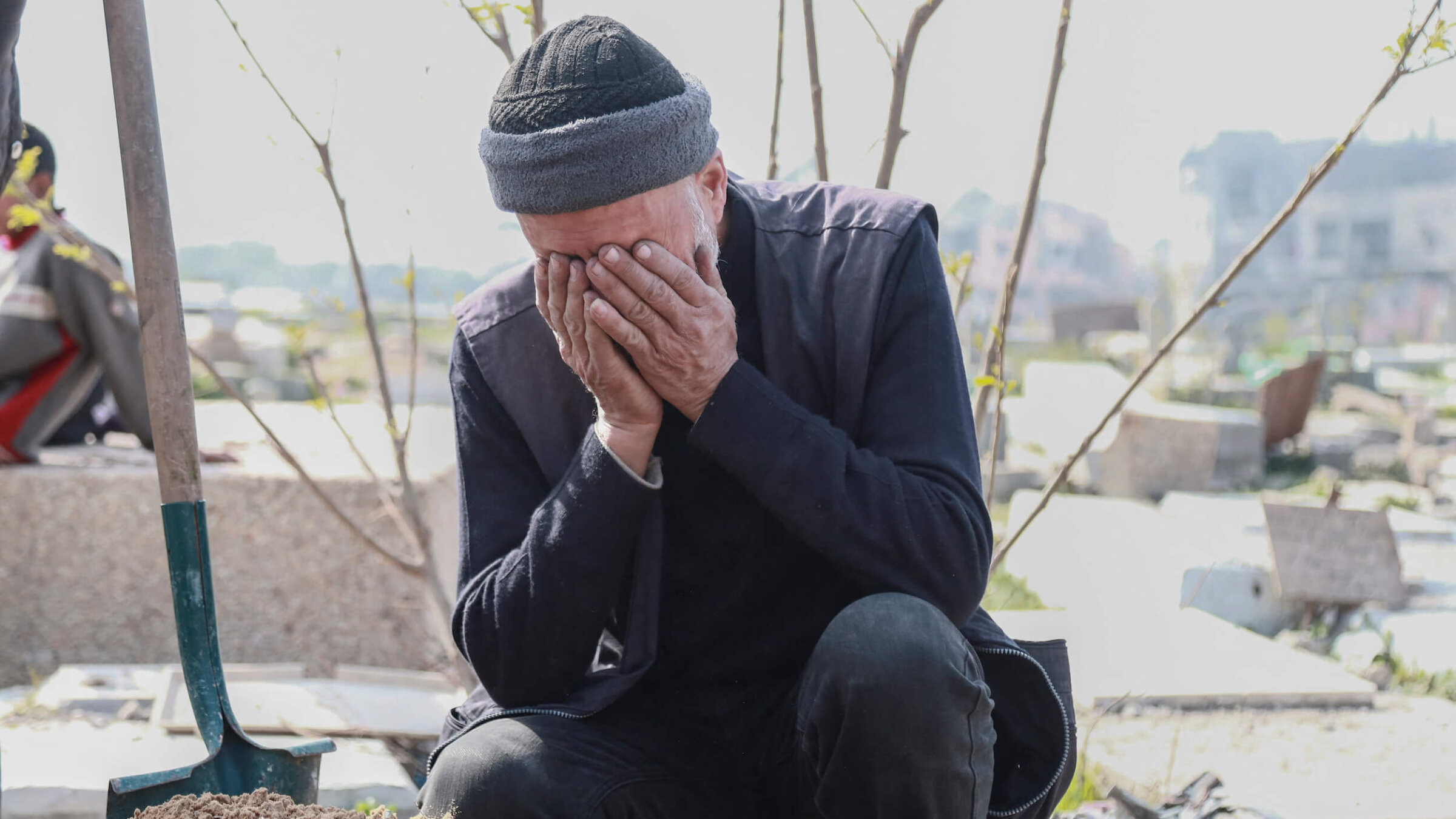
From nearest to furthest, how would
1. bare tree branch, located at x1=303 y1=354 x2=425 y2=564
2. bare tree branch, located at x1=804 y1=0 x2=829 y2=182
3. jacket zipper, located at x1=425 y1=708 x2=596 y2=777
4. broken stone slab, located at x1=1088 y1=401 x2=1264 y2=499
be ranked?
jacket zipper, located at x1=425 y1=708 x2=596 y2=777, bare tree branch, located at x1=804 y1=0 x2=829 y2=182, bare tree branch, located at x1=303 y1=354 x2=425 y2=564, broken stone slab, located at x1=1088 y1=401 x2=1264 y2=499

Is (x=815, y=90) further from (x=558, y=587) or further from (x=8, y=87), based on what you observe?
(x=8, y=87)

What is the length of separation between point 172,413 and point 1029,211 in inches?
60.8

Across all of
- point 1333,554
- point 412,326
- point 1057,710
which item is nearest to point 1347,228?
point 1333,554

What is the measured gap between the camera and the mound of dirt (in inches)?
59.7

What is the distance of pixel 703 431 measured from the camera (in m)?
1.55

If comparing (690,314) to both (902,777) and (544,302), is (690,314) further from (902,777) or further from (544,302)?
(902,777)

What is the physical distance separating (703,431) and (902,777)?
1.62 feet

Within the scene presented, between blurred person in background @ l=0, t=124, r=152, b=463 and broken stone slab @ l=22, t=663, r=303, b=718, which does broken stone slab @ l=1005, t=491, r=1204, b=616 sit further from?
blurred person in background @ l=0, t=124, r=152, b=463

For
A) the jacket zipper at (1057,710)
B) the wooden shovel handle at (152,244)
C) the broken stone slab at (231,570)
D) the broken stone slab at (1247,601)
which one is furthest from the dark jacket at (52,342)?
the broken stone slab at (1247,601)

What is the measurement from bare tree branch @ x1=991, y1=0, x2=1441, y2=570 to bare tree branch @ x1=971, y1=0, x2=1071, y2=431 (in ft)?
0.74

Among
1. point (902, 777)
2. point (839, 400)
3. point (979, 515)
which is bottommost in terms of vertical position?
point (902, 777)

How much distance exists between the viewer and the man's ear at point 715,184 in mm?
1653

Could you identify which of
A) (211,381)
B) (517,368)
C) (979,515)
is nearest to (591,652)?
(517,368)

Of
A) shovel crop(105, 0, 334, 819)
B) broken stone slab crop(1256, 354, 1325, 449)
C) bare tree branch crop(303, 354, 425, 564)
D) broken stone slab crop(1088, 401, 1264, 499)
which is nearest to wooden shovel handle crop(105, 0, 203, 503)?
shovel crop(105, 0, 334, 819)
